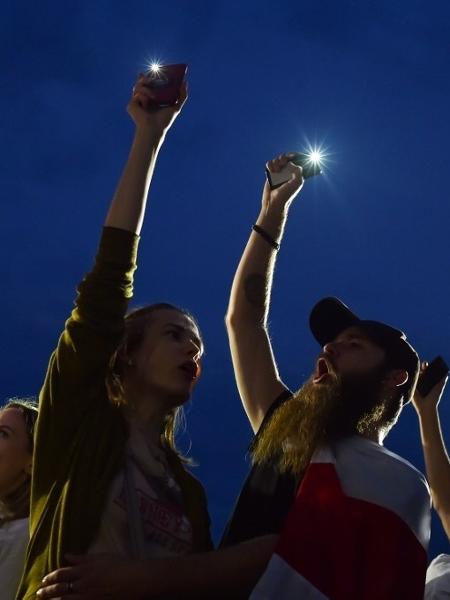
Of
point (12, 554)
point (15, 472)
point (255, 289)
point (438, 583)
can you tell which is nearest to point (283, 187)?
point (255, 289)

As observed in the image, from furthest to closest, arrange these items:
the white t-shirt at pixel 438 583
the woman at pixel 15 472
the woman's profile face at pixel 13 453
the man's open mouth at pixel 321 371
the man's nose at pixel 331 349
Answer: the white t-shirt at pixel 438 583
the woman's profile face at pixel 13 453
the woman at pixel 15 472
the man's nose at pixel 331 349
the man's open mouth at pixel 321 371

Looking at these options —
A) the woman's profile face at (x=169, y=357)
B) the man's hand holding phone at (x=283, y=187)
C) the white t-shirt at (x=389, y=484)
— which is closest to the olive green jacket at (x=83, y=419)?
the woman's profile face at (x=169, y=357)

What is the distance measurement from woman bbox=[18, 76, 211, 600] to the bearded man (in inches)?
12.6

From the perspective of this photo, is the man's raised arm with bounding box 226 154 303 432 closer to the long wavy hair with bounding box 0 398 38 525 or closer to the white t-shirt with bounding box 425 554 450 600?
the long wavy hair with bounding box 0 398 38 525

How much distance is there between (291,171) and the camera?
412cm

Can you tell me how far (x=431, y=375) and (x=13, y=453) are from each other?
2452 millimetres

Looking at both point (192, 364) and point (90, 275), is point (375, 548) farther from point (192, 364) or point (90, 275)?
point (90, 275)

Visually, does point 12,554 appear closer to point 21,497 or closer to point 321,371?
point 21,497

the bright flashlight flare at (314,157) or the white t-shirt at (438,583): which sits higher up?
the bright flashlight flare at (314,157)

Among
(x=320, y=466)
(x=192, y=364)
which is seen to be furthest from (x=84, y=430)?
(x=320, y=466)

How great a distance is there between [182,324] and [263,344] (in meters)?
0.70

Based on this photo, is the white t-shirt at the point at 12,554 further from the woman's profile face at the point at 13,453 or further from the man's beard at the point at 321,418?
the man's beard at the point at 321,418

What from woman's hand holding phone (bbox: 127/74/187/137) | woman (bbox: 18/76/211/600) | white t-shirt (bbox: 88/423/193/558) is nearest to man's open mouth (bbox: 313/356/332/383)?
woman (bbox: 18/76/211/600)

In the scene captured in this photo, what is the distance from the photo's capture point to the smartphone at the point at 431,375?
173 inches
